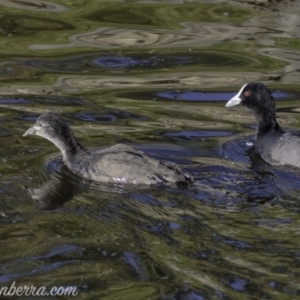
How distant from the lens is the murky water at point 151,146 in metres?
5.95

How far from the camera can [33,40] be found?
12.1 metres

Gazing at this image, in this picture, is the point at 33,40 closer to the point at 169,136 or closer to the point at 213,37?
the point at 213,37

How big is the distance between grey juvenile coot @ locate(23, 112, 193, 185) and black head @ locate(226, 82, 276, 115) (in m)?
1.87

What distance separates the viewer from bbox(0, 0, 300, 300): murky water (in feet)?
19.5

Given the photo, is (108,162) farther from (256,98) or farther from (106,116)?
(256,98)

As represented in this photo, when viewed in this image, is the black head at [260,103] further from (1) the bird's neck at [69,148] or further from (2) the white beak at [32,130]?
(2) the white beak at [32,130]

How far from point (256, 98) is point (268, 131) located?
15.8 inches

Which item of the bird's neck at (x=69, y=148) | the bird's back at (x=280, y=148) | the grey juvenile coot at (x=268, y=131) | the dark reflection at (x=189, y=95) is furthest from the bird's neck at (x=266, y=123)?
the bird's neck at (x=69, y=148)

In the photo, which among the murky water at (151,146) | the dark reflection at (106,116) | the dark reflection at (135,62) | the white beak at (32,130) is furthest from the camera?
the dark reflection at (135,62)

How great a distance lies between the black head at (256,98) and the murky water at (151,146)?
25 centimetres

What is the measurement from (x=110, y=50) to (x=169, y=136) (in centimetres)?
321

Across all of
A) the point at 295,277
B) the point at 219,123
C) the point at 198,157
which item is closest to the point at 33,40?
the point at 219,123

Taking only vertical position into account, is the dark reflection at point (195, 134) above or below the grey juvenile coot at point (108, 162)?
below

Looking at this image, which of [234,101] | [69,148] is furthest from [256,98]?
[69,148]
